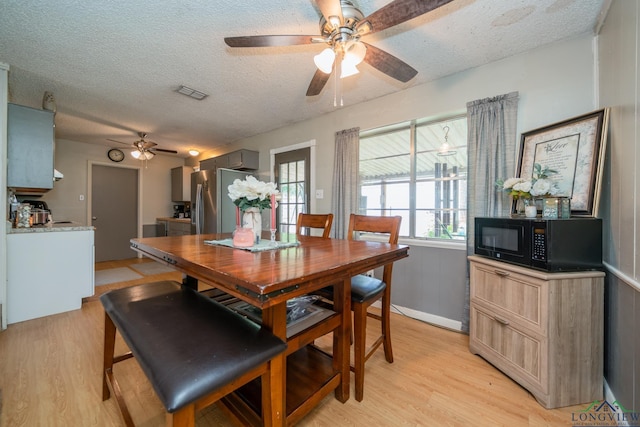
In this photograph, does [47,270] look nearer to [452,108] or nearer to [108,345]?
[108,345]

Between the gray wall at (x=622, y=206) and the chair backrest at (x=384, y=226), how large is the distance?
114 cm

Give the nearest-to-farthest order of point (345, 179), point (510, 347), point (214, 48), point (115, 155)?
point (510, 347) → point (214, 48) → point (345, 179) → point (115, 155)

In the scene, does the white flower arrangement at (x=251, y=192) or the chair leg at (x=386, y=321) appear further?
the chair leg at (x=386, y=321)

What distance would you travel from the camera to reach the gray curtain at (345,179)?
3.02 meters

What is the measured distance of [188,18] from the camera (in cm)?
170

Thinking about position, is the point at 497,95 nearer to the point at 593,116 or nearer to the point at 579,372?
the point at 593,116

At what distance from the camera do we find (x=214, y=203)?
4207 millimetres

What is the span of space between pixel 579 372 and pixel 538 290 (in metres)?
0.51

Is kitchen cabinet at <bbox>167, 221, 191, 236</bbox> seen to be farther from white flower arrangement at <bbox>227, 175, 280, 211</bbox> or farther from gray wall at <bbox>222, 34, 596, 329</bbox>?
white flower arrangement at <bbox>227, 175, 280, 211</bbox>

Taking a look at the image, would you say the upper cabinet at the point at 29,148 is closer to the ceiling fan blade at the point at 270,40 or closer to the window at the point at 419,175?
the ceiling fan blade at the point at 270,40

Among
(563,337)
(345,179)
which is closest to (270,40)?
(345,179)

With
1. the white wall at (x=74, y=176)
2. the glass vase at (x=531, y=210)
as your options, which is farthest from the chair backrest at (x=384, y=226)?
the white wall at (x=74, y=176)

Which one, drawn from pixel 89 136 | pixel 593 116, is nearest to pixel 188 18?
pixel 593 116

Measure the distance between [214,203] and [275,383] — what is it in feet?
12.2
